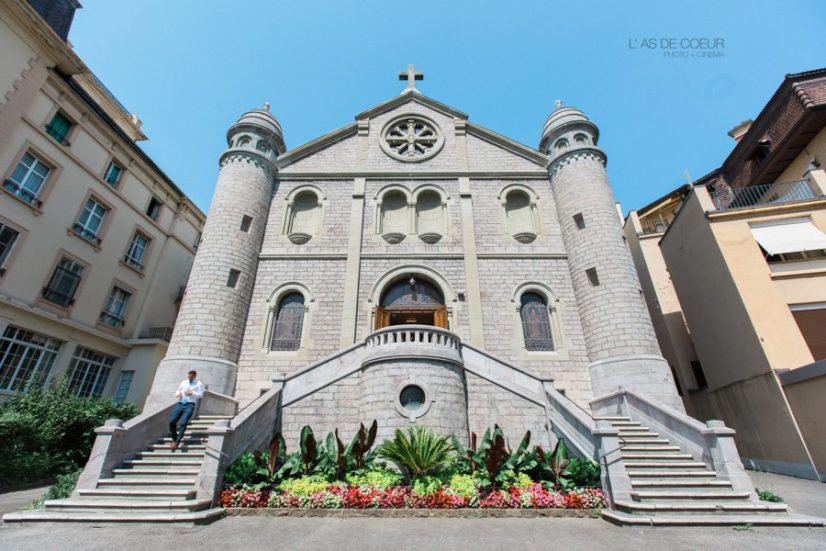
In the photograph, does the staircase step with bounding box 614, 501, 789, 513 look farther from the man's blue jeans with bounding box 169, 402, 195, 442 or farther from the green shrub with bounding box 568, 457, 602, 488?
the man's blue jeans with bounding box 169, 402, 195, 442

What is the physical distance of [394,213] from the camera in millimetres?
16984

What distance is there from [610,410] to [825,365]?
5.19 meters

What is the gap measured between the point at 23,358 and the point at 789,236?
91.4ft

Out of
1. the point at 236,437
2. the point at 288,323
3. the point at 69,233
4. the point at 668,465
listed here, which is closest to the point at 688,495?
the point at 668,465

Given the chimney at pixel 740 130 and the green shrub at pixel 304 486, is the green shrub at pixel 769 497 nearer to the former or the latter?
the green shrub at pixel 304 486

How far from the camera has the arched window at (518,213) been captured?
16484 millimetres

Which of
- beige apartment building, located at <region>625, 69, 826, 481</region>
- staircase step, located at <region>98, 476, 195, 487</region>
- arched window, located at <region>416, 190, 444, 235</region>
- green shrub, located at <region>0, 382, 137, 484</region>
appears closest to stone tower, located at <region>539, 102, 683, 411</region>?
beige apartment building, located at <region>625, 69, 826, 481</region>

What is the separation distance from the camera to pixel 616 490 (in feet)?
22.5

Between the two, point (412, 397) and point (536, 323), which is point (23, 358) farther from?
point (536, 323)

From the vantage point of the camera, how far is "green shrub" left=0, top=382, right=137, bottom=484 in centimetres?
927

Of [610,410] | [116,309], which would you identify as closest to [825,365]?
[610,410]

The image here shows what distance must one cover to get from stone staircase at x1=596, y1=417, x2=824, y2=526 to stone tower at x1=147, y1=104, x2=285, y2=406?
11739 millimetres

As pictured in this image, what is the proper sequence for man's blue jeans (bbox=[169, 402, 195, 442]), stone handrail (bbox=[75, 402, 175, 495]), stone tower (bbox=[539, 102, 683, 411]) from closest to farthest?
stone handrail (bbox=[75, 402, 175, 495])
man's blue jeans (bbox=[169, 402, 195, 442])
stone tower (bbox=[539, 102, 683, 411])

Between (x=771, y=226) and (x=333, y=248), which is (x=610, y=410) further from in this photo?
(x=333, y=248)
